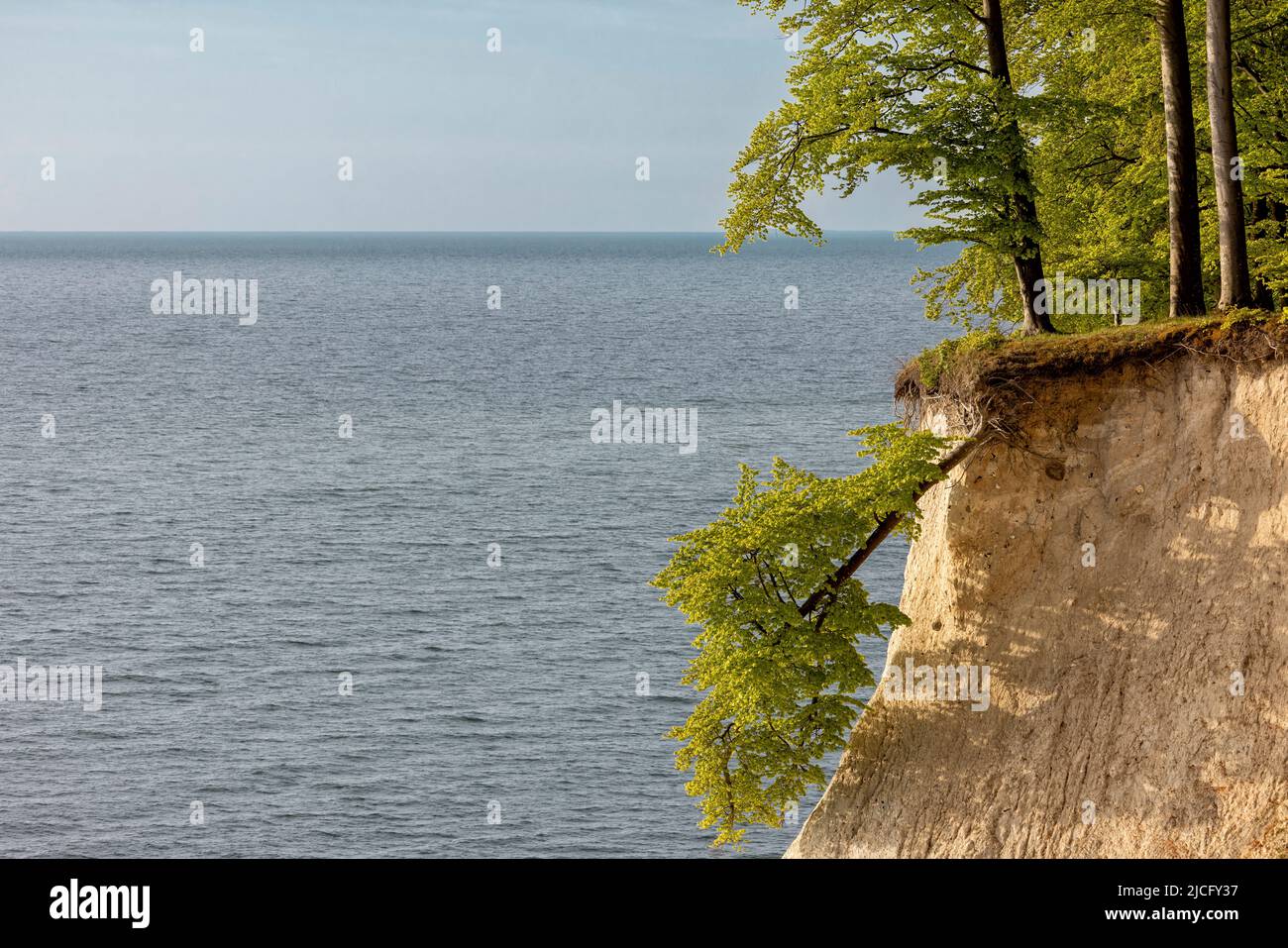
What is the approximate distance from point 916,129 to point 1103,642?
Result: 37.9ft

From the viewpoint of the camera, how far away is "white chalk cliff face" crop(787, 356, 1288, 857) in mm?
26578

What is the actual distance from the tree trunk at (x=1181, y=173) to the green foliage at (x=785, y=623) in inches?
227

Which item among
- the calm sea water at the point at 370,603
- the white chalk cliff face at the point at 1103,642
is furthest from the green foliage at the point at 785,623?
the calm sea water at the point at 370,603

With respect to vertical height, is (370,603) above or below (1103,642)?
below

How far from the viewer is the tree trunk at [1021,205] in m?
31.8

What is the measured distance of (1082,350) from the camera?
2953 centimetres

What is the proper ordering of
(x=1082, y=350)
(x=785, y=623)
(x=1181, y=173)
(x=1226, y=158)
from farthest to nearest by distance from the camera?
(x=785, y=623) → (x=1181, y=173) → (x=1082, y=350) → (x=1226, y=158)

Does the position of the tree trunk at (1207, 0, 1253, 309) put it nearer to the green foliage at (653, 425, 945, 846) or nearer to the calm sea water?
the green foliage at (653, 425, 945, 846)

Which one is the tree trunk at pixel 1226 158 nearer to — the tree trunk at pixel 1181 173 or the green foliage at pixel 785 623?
the tree trunk at pixel 1181 173

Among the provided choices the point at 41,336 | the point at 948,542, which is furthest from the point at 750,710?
the point at 41,336

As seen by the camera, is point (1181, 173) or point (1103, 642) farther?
point (1181, 173)

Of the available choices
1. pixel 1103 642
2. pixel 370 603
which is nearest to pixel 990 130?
pixel 1103 642

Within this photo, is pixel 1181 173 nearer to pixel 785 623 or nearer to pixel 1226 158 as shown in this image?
pixel 1226 158

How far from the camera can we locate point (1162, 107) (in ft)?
113
